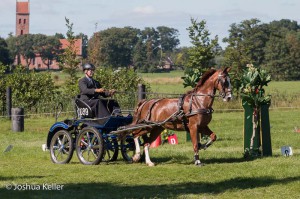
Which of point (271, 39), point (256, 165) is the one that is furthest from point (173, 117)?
point (271, 39)

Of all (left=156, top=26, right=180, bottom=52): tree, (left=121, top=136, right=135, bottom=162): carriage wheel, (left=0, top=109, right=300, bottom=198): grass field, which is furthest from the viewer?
(left=156, top=26, right=180, bottom=52): tree

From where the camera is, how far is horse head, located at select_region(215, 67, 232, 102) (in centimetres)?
1414

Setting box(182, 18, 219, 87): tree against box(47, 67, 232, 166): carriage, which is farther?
box(182, 18, 219, 87): tree

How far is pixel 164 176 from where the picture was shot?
42.7ft

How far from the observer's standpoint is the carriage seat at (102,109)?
15.2 m

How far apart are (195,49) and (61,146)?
75.2 ft

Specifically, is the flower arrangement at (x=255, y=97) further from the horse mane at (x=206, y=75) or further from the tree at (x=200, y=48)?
the tree at (x=200, y=48)

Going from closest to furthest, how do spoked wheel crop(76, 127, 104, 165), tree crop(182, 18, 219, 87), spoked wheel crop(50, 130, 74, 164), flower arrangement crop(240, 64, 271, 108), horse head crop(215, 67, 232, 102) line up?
horse head crop(215, 67, 232, 102) → spoked wheel crop(76, 127, 104, 165) → flower arrangement crop(240, 64, 271, 108) → spoked wheel crop(50, 130, 74, 164) → tree crop(182, 18, 219, 87)

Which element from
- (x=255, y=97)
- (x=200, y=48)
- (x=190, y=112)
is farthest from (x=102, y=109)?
(x=200, y=48)

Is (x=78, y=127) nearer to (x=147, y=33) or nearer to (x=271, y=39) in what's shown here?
(x=271, y=39)

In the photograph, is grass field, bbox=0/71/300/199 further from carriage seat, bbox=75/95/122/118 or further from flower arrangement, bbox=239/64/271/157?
carriage seat, bbox=75/95/122/118

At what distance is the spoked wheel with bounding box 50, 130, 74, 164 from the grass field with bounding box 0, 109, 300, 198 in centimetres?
24

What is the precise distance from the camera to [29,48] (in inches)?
5674

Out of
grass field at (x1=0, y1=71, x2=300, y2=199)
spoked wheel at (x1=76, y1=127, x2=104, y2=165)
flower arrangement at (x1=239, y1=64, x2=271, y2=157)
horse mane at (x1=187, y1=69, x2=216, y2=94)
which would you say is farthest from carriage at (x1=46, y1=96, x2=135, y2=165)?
flower arrangement at (x1=239, y1=64, x2=271, y2=157)
